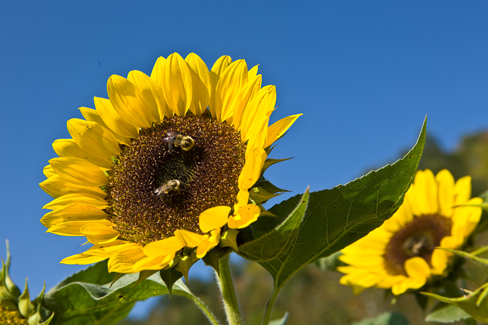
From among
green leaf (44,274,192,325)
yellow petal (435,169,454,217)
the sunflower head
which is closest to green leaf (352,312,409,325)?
yellow petal (435,169,454,217)

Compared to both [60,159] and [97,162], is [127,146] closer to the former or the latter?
[97,162]

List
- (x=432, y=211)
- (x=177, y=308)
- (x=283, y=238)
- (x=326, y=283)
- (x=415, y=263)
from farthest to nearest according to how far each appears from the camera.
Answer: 1. (x=177, y=308)
2. (x=326, y=283)
3. (x=432, y=211)
4. (x=415, y=263)
5. (x=283, y=238)

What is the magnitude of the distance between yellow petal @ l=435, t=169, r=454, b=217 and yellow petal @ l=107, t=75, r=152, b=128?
2.02 meters

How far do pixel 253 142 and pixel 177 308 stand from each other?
51.6m

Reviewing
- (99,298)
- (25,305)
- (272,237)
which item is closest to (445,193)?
(272,237)

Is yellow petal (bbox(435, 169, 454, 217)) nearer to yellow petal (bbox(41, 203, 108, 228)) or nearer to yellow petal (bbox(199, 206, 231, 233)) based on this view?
yellow petal (bbox(199, 206, 231, 233))

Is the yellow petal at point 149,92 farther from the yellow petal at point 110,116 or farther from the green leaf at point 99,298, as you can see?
the green leaf at point 99,298

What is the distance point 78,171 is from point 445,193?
7.54 ft

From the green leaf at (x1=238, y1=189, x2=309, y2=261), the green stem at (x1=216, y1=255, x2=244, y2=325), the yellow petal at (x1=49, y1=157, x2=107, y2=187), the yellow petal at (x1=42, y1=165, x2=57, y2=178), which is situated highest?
the yellow petal at (x1=42, y1=165, x2=57, y2=178)

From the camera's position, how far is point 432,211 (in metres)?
3.21

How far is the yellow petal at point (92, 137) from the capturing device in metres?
2.00

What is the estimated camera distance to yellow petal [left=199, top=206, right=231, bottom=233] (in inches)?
60.4

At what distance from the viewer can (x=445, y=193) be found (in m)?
3.13

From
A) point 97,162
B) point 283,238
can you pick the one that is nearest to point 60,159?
point 97,162
